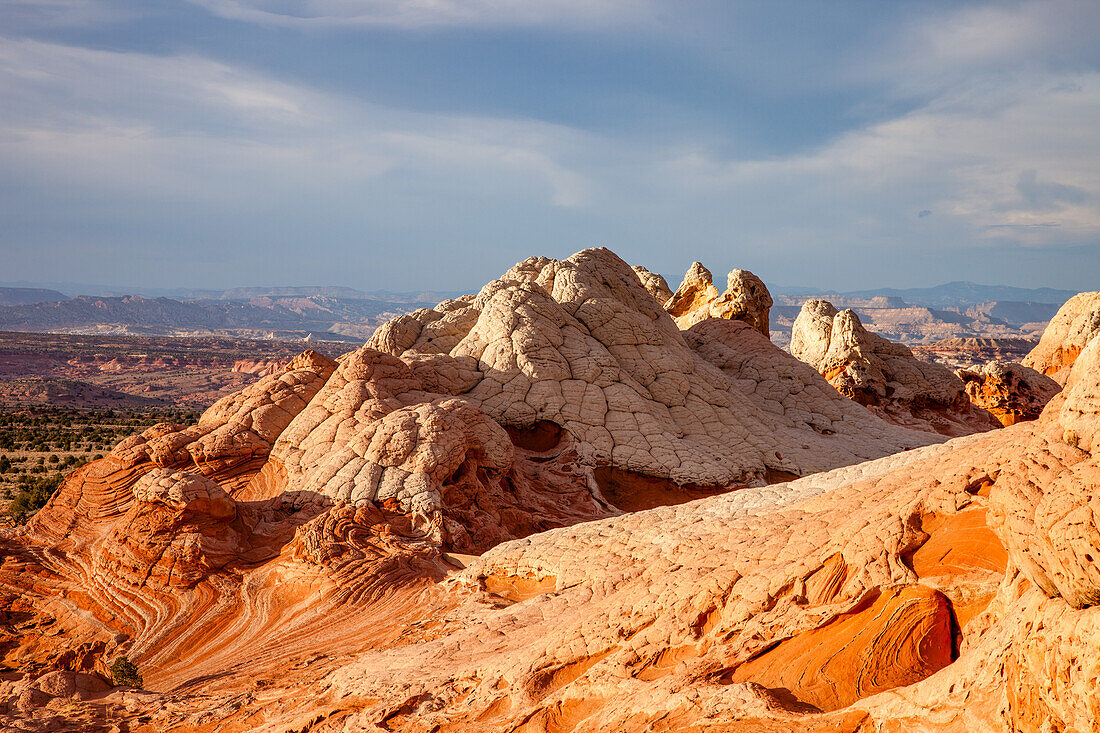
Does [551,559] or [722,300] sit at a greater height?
[722,300]

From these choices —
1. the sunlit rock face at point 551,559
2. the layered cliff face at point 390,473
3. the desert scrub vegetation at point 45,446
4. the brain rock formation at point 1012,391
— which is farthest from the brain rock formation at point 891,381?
the desert scrub vegetation at point 45,446

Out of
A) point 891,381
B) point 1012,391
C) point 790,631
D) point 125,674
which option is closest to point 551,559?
point 790,631

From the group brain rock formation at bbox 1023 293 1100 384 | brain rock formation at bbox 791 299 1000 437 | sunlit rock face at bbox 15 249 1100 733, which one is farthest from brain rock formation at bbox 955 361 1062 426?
sunlit rock face at bbox 15 249 1100 733

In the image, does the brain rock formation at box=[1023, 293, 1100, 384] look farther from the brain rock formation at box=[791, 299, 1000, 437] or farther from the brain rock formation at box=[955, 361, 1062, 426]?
the brain rock formation at box=[791, 299, 1000, 437]

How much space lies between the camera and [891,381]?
24906 millimetres

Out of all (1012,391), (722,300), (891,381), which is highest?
(722,300)

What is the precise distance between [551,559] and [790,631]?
4.09 meters

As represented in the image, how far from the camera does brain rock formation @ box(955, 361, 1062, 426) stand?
25.2 meters

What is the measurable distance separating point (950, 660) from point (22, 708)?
7.52m

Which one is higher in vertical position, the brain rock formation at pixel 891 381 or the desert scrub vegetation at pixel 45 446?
the brain rock formation at pixel 891 381

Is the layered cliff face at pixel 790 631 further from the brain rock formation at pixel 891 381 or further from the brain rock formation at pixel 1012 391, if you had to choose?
the brain rock formation at pixel 1012 391

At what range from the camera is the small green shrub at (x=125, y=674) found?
764 centimetres

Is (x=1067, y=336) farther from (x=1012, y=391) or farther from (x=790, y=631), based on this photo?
(x=790, y=631)

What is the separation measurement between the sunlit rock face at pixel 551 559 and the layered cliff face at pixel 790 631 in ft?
0.07
